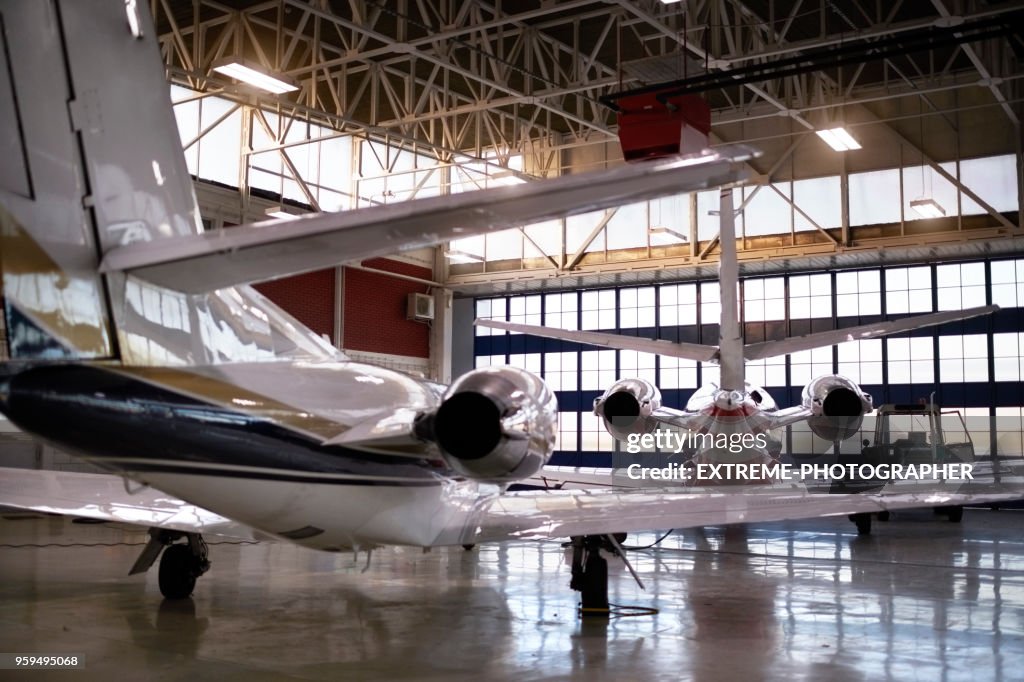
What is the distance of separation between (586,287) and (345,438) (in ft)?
93.5

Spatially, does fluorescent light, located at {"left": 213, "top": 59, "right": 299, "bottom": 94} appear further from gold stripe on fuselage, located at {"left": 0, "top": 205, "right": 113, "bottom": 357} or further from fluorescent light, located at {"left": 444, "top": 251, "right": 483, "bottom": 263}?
fluorescent light, located at {"left": 444, "top": 251, "right": 483, "bottom": 263}

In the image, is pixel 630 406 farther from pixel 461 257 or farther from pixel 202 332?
pixel 461 257

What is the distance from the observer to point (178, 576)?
1140cm

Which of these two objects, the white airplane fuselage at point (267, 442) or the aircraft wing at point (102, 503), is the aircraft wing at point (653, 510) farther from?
the aircraft wing at point (102, 503)

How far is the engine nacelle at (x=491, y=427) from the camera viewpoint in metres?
7.46

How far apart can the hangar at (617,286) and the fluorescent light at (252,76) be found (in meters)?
0.09

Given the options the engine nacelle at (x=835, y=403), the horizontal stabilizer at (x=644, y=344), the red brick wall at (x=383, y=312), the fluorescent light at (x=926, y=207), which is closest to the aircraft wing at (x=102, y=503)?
the horizontal stabilizer at (x=644, y=344)

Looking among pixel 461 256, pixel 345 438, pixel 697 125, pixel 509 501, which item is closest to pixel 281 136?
pixel 461 256

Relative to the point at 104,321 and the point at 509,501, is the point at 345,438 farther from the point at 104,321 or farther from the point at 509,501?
the point at 509,501

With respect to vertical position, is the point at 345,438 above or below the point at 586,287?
below

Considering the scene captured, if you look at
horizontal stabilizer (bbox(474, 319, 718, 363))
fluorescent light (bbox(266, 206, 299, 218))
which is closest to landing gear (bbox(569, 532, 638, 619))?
horizontal stabilizer (bbox(474, 319, 718, 363))

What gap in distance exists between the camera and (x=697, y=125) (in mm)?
12758

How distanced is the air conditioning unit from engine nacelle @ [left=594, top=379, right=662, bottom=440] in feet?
53.5

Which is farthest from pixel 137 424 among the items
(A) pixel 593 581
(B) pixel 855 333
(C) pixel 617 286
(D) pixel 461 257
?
(C) pixel 617 286
